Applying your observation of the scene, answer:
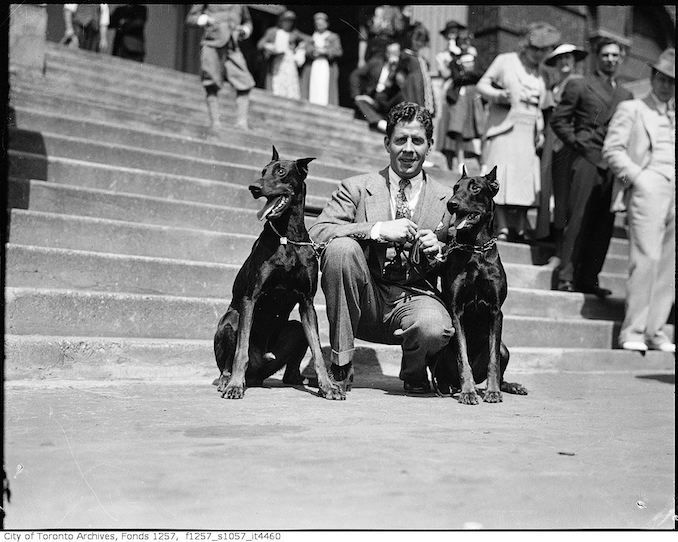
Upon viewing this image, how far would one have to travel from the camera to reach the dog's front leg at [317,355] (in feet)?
13.9

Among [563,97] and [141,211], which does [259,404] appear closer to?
[141,211]

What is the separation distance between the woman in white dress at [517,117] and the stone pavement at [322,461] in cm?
374

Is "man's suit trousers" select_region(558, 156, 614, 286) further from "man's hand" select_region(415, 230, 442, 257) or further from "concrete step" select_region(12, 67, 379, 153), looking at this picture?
"concrete step" select_region(12, 67, 379, 153)

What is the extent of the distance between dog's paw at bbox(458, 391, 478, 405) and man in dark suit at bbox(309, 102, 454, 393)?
29cm

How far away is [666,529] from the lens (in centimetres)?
234

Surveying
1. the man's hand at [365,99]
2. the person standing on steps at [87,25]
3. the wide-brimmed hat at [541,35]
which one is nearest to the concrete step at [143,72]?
the man's hand at [365,99]

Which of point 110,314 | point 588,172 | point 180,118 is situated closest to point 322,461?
point 110,314

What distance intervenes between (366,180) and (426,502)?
2.60m

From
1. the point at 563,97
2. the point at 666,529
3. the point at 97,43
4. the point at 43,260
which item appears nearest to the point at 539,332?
the point at 563,97

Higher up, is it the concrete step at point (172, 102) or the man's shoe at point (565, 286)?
the concrete step at point (172, 102)

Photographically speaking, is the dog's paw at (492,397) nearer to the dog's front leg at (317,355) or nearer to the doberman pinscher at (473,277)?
the doberman pinscher at (473,277)

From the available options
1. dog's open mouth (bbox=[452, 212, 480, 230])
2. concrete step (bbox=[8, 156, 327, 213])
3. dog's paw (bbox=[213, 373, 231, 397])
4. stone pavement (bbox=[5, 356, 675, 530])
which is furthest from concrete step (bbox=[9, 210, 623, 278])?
dog's open mouth (bbox=[452, 212, 480, 230])

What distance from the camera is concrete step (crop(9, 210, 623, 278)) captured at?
553 cm

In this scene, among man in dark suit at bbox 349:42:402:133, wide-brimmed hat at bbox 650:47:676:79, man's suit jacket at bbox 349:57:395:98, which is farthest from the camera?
man's suit jacket at bbox 349:57:395:98
